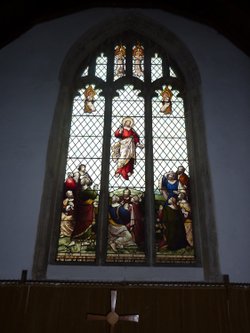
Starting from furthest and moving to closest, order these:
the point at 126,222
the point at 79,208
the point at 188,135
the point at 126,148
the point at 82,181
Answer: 1. the point at 188,135
2. the point at 126,148
3. the point at 82,181
4. the point at 79,208
5. the point at 126,222

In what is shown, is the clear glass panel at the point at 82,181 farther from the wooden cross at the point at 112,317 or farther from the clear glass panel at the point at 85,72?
the wooden cross at the point at 112,317

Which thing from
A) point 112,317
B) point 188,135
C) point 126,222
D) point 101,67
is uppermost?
point 101,67

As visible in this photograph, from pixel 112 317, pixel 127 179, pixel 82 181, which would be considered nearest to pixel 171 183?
pixel 127 179

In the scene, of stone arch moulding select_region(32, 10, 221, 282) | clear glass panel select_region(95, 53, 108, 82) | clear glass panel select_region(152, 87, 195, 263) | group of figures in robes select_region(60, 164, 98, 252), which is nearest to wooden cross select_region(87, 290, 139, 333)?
stone arch moulding select_region(32, 10, 221, 282)

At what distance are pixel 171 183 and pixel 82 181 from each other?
128cm

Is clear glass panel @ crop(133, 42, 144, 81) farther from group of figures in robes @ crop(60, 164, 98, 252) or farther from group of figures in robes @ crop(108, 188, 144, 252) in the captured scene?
group of figures in robes @ crop(108, 188, 144, 252)

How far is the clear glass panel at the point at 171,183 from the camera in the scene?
16.6 feet

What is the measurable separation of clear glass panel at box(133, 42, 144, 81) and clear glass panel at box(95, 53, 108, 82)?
51 centimetres

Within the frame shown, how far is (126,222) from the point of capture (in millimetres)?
5199

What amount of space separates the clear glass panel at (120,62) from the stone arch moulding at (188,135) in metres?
0.27

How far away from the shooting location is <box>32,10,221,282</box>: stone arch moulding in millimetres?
4848

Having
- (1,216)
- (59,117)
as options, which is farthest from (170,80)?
(1,216)

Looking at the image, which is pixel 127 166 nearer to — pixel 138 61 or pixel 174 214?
pixel 174 214
